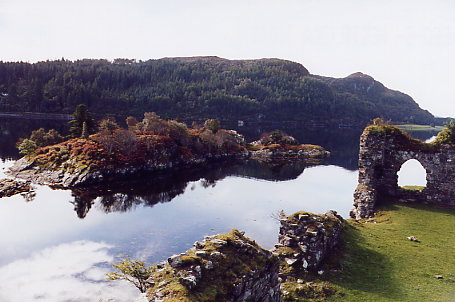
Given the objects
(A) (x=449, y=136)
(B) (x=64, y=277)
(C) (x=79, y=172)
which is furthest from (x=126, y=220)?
(A) (x=449, y=136)

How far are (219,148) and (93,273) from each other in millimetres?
70849

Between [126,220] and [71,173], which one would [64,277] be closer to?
[126,220]

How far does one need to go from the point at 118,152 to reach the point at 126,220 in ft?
102

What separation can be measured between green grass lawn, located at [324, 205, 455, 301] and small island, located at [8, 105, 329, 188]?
4609cm

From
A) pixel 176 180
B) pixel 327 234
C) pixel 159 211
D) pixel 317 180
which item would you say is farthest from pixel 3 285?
pixel 317 180

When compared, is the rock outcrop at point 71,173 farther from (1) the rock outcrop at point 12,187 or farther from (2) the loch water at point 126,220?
(1) the rock outcrop at point 12,187

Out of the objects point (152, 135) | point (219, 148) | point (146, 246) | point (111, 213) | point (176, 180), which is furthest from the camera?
point (219, 148)

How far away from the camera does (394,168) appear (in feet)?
113

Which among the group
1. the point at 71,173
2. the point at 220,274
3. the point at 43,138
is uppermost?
the point at 220,274

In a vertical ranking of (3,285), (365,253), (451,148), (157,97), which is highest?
(157,97)

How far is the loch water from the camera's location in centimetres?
2483

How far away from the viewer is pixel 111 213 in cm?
4050

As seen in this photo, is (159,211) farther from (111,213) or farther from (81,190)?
(81,190)

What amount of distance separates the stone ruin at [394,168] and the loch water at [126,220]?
8.39 metres
